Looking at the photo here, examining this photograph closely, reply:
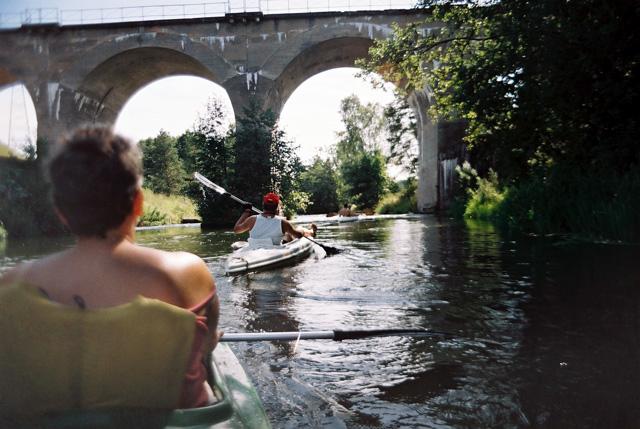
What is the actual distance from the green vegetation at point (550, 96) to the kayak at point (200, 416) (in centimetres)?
685

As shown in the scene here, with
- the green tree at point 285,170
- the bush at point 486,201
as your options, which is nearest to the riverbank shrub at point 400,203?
the green tree at point 285,170

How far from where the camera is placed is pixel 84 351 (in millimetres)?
1055

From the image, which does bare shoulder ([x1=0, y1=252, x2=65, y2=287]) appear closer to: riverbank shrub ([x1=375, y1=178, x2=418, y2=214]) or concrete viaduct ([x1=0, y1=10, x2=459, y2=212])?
concrete viaduct ([x1=0, y1=10, x2=459, y2=212])

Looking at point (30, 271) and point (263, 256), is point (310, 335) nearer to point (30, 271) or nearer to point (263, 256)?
point (30, 271)

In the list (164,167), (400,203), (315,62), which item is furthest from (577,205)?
(164,167)

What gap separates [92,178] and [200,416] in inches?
24.7

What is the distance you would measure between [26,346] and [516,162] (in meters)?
9.47

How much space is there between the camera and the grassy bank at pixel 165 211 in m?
22.3

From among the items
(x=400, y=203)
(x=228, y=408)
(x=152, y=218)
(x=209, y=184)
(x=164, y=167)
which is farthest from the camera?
(x=164, y=167)

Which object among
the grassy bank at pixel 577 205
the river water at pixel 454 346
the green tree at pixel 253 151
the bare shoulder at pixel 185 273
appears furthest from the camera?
the green tree at pixel 253 151

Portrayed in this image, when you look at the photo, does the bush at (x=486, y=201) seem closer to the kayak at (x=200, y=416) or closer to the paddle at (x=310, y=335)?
the paddle at (x=310, y=335)

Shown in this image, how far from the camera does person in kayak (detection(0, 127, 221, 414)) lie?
105cm

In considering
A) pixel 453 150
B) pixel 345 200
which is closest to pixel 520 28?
pixel 453 150

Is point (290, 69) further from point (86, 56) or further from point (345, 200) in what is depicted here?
point (345, 200)
